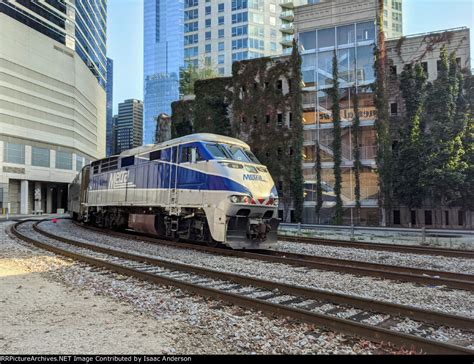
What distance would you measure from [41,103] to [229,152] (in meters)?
59.9

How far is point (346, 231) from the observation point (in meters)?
23.7

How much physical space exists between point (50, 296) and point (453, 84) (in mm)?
32569

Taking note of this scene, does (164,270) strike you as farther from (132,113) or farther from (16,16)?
(132,113)

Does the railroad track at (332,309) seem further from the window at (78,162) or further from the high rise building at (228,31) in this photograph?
the window at (78,162)

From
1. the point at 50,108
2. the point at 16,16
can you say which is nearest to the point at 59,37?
the point at 16,16

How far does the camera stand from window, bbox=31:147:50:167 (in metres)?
62.6

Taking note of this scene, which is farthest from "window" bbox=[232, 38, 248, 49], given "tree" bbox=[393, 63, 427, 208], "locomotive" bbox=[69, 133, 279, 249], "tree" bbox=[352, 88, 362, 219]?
"locomotive" bbox=[69, 133, 279, 249]

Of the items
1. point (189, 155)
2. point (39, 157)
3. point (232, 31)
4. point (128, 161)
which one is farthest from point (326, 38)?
point (39, 157)

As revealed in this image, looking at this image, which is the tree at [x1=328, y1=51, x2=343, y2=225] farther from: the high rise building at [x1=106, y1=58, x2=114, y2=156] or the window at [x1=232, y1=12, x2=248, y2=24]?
the high rise building at [x1=106, y1=58, x2=114, y2=156]

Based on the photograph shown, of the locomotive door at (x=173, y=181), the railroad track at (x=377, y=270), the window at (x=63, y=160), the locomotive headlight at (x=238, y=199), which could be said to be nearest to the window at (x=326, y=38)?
the locomotive door at (x=173, y=181)

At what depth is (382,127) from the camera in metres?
33.0

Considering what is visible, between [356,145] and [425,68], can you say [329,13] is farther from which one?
[356,145]

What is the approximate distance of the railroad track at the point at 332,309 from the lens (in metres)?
4.99

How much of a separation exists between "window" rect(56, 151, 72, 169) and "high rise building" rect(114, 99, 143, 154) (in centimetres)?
9684
